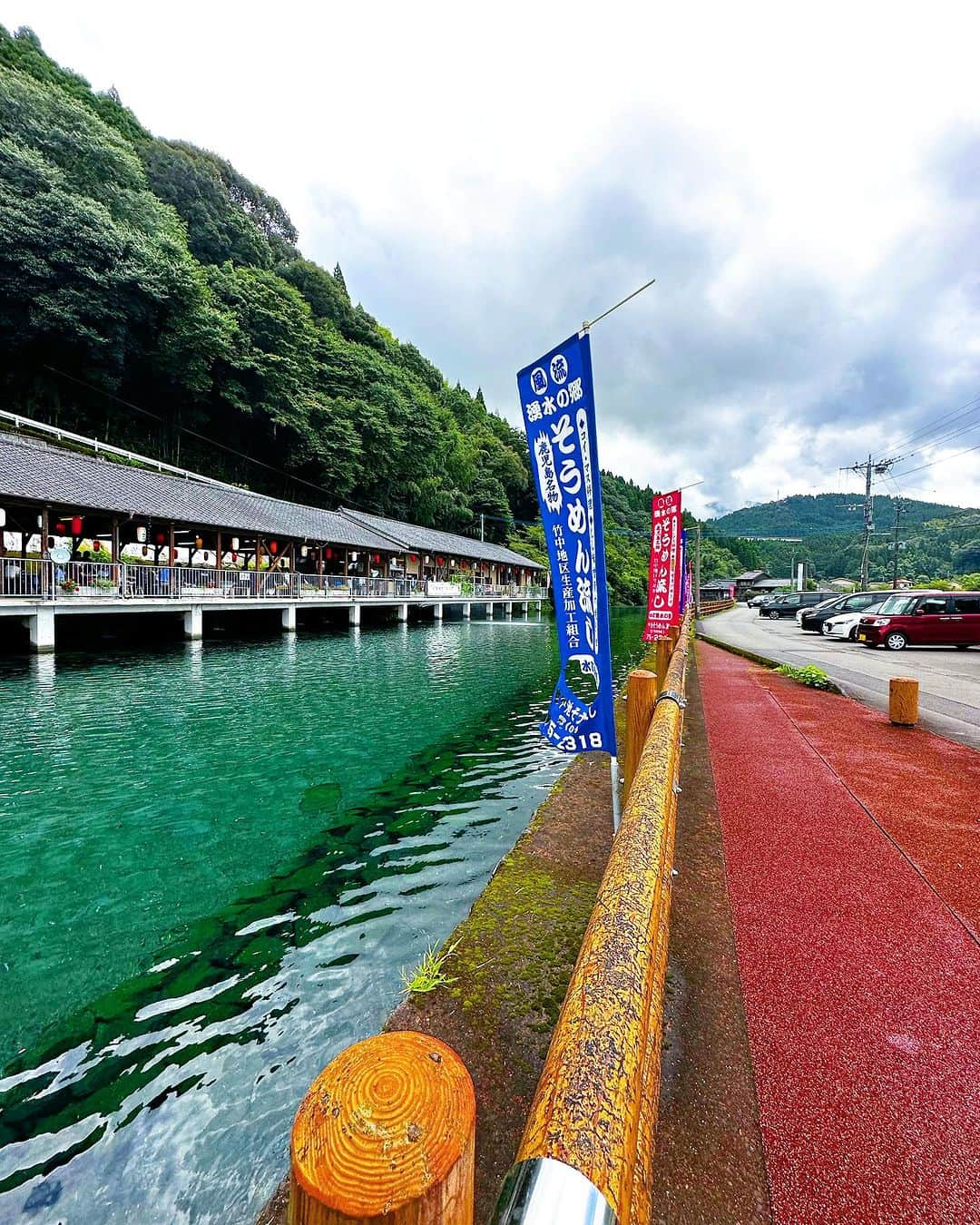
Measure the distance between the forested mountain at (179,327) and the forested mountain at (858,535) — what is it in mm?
33066

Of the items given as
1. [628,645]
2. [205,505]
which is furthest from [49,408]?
[628,645]

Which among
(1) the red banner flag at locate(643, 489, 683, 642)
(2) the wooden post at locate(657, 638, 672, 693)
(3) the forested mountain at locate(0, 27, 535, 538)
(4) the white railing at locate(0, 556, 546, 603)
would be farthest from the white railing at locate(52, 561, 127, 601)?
(3) the forested mountain at locate(0, 27, 535, 538)

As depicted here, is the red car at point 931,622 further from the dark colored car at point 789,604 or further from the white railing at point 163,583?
the white railing at point 163,583

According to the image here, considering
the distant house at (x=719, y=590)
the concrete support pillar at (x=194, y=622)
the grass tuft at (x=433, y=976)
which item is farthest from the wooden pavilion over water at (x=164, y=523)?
the distant house at (x=719, y=590)

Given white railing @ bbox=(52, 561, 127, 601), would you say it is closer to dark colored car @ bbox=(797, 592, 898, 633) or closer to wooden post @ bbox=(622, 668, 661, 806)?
wooden post @ bbox=(622, 668, 661, 806)

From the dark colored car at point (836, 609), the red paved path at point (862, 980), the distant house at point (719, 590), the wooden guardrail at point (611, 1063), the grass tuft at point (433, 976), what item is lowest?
the grass tuft at point (433, 976)

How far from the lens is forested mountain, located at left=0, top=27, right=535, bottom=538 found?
27.6 meters

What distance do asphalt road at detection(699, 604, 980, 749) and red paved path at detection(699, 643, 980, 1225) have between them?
265 centimetres

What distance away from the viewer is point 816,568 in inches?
3716

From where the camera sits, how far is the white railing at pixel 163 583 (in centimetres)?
1406

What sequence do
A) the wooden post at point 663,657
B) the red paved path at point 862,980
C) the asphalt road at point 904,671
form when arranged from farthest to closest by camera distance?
the wooden post at point 663,657 → the asphalt road at point 904,671 → the red paved path at point 862,980

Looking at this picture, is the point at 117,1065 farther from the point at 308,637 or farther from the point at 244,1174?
the point at 308,637

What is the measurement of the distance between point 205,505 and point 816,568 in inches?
3889

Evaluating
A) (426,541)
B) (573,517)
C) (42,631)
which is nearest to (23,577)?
(42,631)
